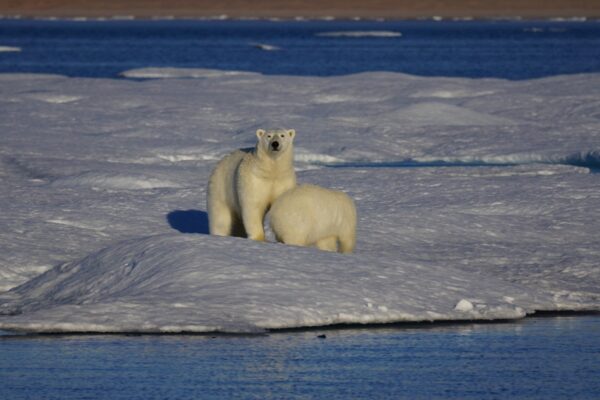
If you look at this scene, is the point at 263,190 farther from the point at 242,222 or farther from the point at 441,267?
the point at 441,267

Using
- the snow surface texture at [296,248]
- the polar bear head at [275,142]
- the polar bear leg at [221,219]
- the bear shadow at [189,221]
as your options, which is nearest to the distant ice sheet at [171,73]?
the snow surface texture at [296,248]

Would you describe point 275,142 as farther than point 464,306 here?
Yes

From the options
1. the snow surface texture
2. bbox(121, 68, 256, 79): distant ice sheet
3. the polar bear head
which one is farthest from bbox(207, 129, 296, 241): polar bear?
bbox(121, 68, 256, 79): distant ice sheet

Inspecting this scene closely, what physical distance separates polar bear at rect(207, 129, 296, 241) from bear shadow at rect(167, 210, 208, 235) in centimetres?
145

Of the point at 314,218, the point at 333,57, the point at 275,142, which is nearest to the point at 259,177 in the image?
the point at 275,142

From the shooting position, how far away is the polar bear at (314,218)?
26.1 ft

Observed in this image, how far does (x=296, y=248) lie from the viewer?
791cm

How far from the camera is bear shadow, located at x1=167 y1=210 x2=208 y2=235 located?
977 cm

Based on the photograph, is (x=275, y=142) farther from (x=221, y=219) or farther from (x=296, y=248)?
(x=221, y=219)

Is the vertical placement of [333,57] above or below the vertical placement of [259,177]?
below

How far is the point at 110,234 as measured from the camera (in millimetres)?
9406

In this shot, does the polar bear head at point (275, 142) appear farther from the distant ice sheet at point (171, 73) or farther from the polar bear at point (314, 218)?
the distant ice sheet at point (171, 73)

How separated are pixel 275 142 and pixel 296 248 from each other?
0.68 metres

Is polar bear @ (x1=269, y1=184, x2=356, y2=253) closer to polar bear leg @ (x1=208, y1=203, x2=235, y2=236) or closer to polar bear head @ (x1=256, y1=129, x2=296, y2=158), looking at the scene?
polar bear head @ (x1=256, y1=129, x2=296, y2=158)
